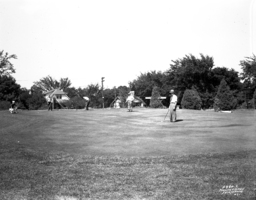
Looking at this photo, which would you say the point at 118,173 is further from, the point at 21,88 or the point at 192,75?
the point at 21,88

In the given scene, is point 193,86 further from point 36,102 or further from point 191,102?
point 36,102

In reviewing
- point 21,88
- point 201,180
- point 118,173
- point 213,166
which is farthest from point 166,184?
point 21,88

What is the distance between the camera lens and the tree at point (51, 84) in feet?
430

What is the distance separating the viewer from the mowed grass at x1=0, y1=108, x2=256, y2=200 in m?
6.91

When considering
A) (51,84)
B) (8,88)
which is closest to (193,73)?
(8,88)

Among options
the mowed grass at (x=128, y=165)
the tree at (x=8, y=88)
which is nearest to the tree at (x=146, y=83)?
the tree at (x=8, y=88)

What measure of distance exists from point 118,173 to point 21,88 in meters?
80.2

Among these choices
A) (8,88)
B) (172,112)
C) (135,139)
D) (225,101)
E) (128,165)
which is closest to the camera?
(128,165)

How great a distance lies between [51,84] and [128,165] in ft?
417

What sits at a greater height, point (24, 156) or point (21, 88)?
point (21, 88)

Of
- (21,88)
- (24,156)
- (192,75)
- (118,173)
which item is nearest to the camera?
(118,173)

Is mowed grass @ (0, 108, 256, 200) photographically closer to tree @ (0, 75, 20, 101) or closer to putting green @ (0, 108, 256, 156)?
putting green @ (0, 108, 256, 156)

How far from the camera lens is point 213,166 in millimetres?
8711

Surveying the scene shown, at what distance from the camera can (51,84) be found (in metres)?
132
